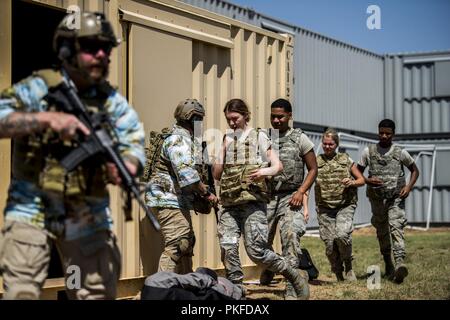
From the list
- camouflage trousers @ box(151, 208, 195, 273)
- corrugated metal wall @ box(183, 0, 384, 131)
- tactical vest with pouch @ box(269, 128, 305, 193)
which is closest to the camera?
camouflage trousers @ box(151, 208, 195, 273)

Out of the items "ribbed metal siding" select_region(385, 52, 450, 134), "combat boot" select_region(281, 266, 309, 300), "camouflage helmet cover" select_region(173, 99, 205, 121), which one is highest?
"ribbed metal siding" select_region(385, 52, 450, 134)

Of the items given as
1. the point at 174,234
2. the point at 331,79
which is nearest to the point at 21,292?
the point at 174,234

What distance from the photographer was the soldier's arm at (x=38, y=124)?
12.5 ft

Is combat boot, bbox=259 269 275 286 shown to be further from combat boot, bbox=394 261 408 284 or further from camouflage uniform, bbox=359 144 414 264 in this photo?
camouflage uniform, bbox=359 144 414 264

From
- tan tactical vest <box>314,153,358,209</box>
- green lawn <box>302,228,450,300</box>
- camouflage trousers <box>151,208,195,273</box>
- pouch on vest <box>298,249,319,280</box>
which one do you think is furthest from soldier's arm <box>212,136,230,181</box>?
tan tactical vest <box>314,153,358,209</box>

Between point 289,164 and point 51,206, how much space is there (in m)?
4.26

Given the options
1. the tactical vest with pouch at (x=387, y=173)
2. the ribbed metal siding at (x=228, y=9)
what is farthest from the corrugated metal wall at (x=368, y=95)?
the tactical vest with pouch at (x=387, y=173)

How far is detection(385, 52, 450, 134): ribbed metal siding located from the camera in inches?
877

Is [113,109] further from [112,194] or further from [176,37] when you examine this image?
[176,37]

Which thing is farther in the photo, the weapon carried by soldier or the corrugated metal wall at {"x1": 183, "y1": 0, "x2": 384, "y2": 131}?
the corrugated metal wall at {"x1": 183, "y1": 0, "x2": 384, "y2": 131}

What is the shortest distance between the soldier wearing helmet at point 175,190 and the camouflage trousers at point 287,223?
105cm

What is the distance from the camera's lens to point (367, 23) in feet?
26.8
